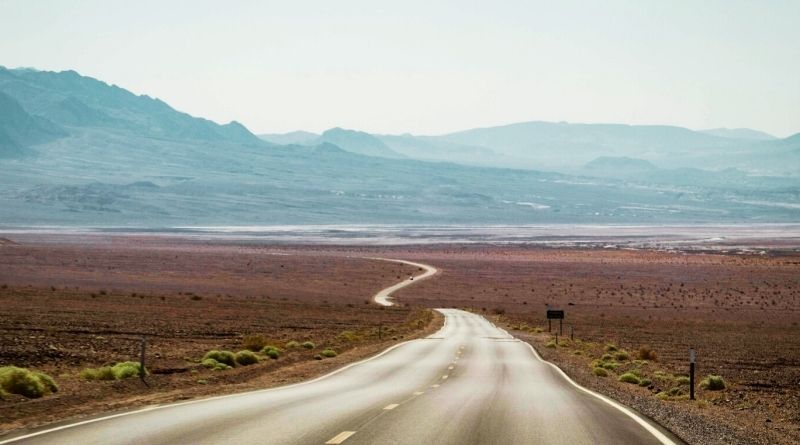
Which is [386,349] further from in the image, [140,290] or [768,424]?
[140,290]

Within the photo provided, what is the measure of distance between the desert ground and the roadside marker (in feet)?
17.2

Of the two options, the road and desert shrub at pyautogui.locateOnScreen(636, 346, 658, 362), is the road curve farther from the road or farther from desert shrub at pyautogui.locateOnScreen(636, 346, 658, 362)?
the road

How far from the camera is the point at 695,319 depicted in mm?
66812

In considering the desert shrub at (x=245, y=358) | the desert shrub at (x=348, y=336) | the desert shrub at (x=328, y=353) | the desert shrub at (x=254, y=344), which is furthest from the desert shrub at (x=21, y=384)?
Result: the desert shrub at (x=348, y=336)

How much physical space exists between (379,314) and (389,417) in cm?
5138

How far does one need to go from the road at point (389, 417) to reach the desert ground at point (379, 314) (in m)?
1.37

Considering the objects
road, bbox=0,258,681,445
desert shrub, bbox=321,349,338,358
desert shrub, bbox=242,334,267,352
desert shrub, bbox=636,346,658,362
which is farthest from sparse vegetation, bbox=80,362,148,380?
desert shrub, bbox=636,346,658,362

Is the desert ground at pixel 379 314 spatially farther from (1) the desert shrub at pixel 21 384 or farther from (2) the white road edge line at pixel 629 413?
(1) the desert shrub at pixel 21 384

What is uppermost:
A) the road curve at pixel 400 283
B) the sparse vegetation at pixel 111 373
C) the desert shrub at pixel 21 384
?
the desert shrub at pixel 21 384

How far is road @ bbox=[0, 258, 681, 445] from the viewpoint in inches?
559

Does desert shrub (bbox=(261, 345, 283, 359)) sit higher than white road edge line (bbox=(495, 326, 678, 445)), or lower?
lower

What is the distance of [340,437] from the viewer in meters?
14.0

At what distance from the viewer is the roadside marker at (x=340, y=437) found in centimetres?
1357

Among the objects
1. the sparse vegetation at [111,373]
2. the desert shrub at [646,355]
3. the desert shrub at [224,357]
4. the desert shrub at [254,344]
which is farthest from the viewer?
the desert shrub at [646,355]
